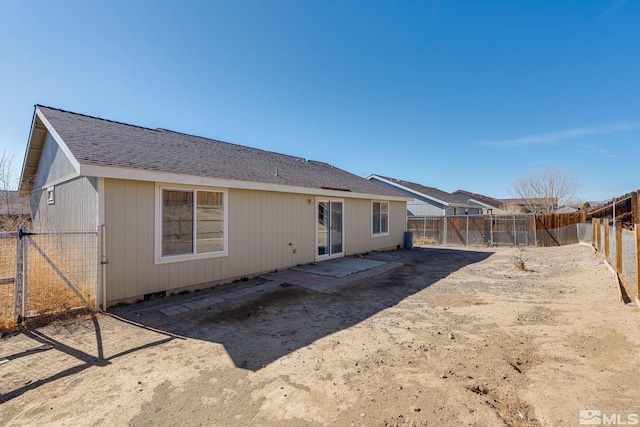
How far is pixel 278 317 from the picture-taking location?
474 cm

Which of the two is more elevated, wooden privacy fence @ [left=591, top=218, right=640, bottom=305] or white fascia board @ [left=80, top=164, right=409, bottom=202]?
white fascia board @ [left=80, top=164, right=409, bottom=202]

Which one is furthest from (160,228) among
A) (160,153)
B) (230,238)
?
(160,153)

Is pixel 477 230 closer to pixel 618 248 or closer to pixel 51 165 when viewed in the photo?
pixel 618 248

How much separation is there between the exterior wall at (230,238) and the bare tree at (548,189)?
→ 22262mm

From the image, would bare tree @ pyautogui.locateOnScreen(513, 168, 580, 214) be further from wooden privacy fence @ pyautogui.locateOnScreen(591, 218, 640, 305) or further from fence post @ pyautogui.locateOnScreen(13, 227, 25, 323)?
fence post @ pyautogui.locateOnScreen(13, 227, 25, 323)


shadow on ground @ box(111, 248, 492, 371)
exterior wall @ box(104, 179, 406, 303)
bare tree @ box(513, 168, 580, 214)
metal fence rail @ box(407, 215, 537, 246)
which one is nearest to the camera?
shadow on ground @ box(111, 248, 492, 371)

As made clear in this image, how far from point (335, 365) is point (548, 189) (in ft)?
97.5

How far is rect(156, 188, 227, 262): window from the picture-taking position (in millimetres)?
5789

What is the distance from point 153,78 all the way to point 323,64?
6130 mm

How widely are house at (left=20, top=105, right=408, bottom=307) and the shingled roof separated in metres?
0.03

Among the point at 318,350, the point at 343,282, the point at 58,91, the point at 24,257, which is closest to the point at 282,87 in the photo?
the point at 58,91

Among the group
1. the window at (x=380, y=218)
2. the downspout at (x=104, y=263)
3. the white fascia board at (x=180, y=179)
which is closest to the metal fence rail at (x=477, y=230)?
the window at (x=380, y=218)

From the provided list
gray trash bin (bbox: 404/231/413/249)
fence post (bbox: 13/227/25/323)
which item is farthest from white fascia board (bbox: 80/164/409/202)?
gray trash bin (bbox: 404/231/413/249)

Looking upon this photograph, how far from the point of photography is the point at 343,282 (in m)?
7.03
